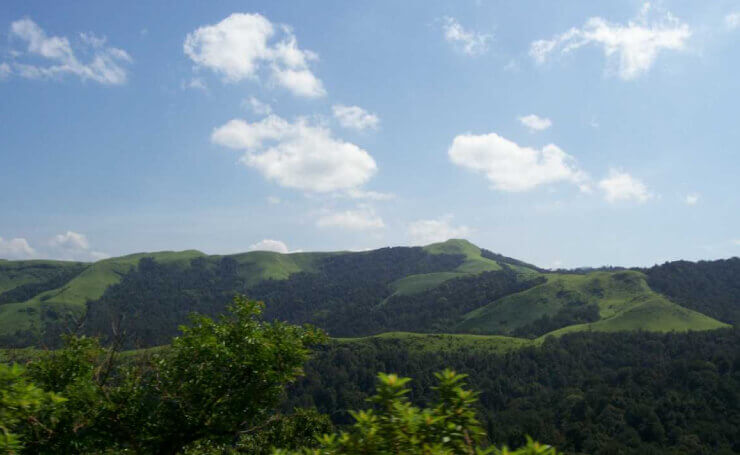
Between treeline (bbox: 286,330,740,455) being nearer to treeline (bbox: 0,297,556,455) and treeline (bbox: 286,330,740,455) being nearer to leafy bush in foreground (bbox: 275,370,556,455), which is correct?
treeline (bbox: 0,297,556,455)

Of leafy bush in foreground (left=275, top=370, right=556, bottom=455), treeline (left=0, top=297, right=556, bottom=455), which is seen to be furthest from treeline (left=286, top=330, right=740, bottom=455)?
leafy bush in foreground (left=275, top=370, right=556, bottom=455)

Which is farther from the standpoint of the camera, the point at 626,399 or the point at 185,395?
the point at 626,399

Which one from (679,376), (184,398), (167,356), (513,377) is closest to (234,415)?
(184,398)

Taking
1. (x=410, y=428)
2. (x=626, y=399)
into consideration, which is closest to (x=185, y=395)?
(x=410, y=428)

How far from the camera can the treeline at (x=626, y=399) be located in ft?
403

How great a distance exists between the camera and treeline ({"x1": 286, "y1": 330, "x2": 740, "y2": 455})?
12294 centimetres

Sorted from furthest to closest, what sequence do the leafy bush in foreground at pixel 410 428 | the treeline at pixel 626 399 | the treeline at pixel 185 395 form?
1. the treeline at pixel 626 399
2. the treeline at pixel 185 395
3. the leafy bush in foreground at pixel 410 428

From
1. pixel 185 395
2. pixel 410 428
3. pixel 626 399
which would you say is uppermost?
pixel 410 428

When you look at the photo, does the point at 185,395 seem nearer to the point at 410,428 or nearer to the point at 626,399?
the point at 410,428

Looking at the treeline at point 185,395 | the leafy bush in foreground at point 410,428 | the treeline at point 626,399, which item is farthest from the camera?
the treeline at point 626,399

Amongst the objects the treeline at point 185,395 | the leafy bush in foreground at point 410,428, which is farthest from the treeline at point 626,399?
the leafy bush in foreground at point 410,428

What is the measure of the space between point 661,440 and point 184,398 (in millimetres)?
148260

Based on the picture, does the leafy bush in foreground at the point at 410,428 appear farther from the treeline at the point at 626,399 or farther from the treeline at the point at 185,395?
the treeline at the point at 626,399

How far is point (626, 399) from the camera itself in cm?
14625
